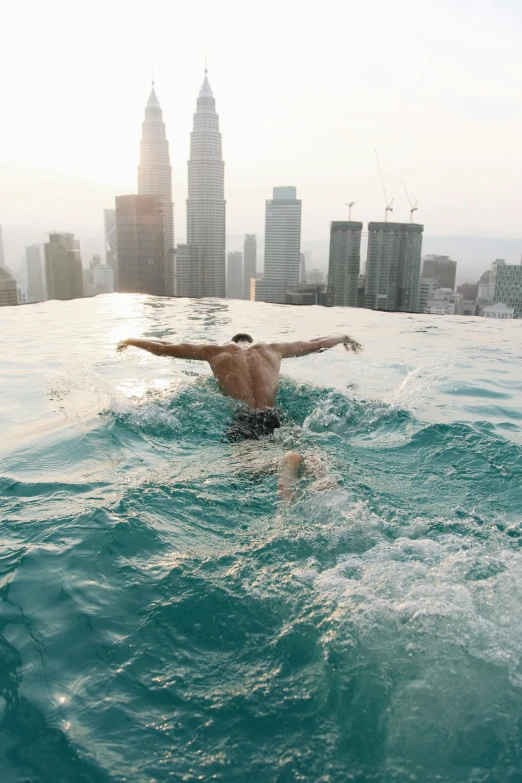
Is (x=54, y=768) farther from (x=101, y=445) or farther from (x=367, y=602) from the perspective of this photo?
(x=101, y=445)

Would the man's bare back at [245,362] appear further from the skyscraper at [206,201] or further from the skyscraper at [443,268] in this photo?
the skyscraper at [443,268]

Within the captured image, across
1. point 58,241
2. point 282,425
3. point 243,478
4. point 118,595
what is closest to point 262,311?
point 282,425

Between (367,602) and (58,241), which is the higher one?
(58,241)

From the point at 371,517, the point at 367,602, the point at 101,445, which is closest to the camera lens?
the point at 367,602

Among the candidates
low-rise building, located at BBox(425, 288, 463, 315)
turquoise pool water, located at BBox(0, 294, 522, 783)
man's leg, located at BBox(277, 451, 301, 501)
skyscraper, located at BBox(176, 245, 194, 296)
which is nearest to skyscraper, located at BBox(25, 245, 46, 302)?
skyscraper, located at BBox(176, 245, 194, 296)

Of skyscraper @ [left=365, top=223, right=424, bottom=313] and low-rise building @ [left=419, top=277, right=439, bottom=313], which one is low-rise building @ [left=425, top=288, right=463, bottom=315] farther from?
skyscraper @ [left=365, top=223, right=424, bottom=313]
